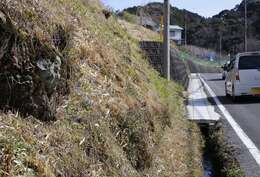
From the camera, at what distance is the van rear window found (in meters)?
21.0

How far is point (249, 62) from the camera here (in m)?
21.2

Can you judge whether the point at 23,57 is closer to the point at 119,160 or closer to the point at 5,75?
the point at 5,75

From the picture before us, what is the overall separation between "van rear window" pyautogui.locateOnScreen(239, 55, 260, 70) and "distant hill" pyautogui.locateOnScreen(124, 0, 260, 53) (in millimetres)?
65359

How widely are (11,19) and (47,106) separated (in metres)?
0.92

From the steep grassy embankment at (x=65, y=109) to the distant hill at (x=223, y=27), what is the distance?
258 feet

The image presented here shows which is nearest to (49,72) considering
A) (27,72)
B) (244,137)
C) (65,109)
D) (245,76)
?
(27,72)

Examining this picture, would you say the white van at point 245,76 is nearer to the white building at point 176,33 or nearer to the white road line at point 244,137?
the white road line at point 244,137

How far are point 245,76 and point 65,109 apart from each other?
1543 centimetres

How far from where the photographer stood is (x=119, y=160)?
248 inches

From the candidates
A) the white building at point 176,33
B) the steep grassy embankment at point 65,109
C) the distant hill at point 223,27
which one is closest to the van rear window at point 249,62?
the steep grassy embankment at point 65,109

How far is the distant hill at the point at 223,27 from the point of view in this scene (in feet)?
312

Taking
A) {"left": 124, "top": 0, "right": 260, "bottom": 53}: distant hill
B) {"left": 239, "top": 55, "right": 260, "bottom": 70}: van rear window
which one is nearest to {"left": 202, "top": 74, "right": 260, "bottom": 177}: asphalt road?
{"left": 239, "top": 55, "right": 260, "bottom": 70}: van rear window

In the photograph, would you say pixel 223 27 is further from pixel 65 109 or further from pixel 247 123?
pixel 65 109

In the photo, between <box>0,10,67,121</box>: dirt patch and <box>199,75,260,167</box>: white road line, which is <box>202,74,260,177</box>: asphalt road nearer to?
<box>199,75,260,167</box>: white road line
